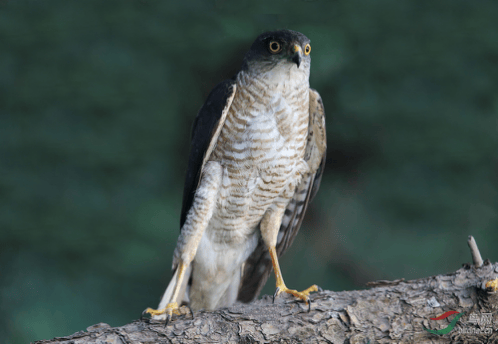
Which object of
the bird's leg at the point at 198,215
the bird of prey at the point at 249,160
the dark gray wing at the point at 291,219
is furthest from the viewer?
the dark gray wing at the point at 291,219

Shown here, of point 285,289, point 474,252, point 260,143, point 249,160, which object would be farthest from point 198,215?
point 474,252

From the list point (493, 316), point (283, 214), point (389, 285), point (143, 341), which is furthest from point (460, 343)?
point (143, 341)

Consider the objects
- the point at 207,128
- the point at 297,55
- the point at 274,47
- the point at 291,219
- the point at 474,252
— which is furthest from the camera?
the point at 291,219

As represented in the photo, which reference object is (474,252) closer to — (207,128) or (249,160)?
(249,160)

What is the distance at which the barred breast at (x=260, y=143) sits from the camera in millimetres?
2281

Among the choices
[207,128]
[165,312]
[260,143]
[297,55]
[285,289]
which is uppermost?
[297,55]

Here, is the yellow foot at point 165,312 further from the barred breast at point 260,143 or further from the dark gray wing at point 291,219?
the dark gray wing at point 291,219

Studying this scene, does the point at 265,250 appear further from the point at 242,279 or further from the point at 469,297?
the point at 469,297

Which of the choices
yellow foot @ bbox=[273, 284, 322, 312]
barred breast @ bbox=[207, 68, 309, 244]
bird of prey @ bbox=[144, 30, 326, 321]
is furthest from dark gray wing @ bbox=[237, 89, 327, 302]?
yellow foot @ bbox=[273, 284, 322, 312]

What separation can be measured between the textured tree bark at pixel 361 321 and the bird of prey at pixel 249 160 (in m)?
0.14

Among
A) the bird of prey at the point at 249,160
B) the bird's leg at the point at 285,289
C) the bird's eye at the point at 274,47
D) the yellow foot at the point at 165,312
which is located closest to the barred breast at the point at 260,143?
the bird of prey at the point at 249,160

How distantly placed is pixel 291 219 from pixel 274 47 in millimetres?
1197

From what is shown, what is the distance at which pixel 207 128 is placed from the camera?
7.62 ft

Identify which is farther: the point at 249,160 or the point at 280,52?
the point at 249,160
